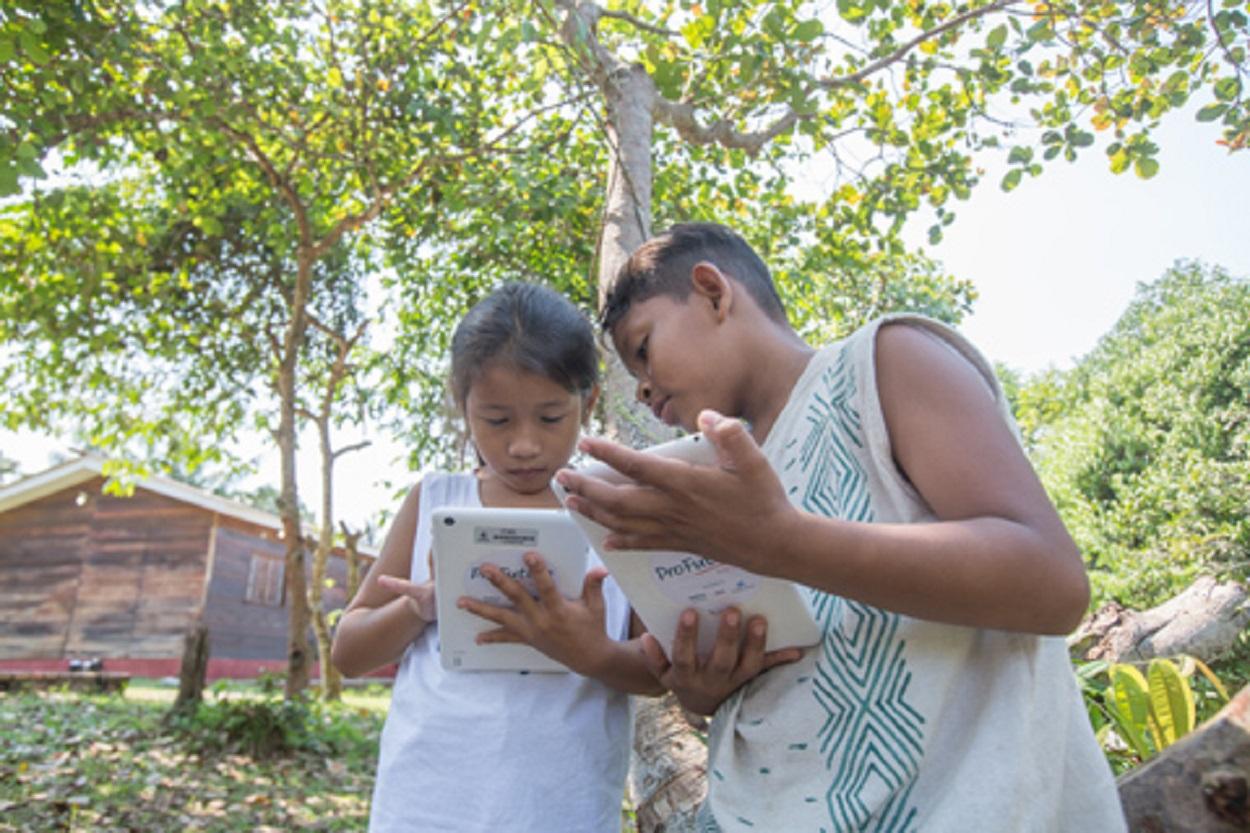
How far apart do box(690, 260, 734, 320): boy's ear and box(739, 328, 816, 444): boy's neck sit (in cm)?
8

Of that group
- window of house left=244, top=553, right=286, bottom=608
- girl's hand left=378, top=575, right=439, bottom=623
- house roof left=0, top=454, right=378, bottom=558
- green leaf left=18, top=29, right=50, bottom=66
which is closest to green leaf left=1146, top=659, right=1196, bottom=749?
girl's hand left=378, top=575, right=439, bottom=623

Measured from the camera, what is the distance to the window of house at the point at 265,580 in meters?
18.8

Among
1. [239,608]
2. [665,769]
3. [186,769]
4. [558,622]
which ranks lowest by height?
[186,769]

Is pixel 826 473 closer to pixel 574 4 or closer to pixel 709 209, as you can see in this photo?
pixel 574 4

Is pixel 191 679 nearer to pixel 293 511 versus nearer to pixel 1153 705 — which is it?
pixel 293 511

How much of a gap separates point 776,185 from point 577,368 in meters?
4.39

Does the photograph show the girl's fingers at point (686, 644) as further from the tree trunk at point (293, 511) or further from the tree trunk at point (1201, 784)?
the tree trunk at point (293, 511)

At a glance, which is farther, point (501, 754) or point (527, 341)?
point (527, 341)

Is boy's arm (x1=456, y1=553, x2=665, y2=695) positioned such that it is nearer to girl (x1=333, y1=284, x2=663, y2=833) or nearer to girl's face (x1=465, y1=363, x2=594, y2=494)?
girl (x1=333, y1=284, x2=663, y2=833)

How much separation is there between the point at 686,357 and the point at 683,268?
175 mm

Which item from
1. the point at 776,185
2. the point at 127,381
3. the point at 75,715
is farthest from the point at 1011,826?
the point at 127,381

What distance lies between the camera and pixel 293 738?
23.0ft

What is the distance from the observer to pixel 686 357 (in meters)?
1.30

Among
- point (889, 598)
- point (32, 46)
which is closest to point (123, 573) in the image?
point (32, 46)
